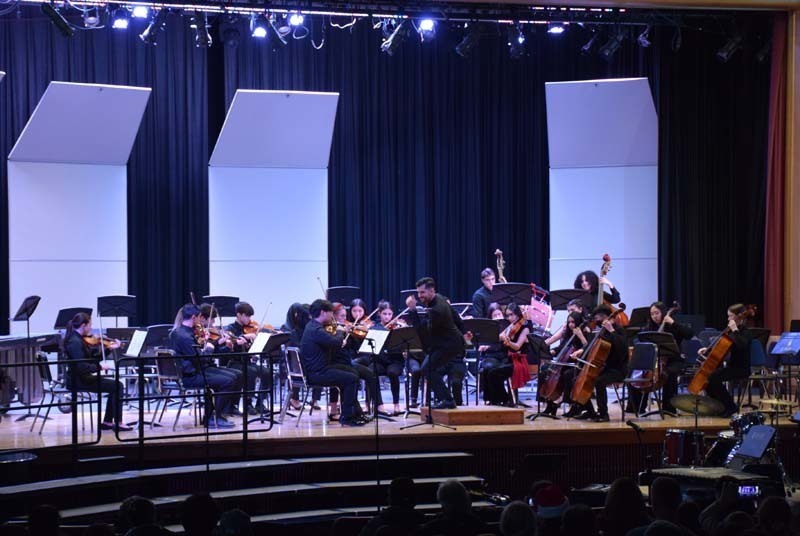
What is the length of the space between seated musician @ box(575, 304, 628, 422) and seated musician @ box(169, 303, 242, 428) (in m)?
3.69

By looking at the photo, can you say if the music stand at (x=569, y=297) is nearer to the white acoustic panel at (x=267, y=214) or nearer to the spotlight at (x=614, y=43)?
the spotlight at (x=614, y=43)

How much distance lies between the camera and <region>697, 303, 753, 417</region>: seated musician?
11.3m

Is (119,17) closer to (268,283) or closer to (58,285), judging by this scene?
(58,285)

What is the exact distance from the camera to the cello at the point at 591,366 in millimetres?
10977

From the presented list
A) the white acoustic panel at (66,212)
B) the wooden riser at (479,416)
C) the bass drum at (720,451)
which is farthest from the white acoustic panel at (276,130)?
the bass drum at (720,451)

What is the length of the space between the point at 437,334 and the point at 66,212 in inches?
243

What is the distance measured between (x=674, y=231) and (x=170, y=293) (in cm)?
788

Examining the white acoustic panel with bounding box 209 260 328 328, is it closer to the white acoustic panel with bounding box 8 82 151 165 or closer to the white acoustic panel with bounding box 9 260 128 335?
the white acoustic panel with bounding box 9 260 128 335

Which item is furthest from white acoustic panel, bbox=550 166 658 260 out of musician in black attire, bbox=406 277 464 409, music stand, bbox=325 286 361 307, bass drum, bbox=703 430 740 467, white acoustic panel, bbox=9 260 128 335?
white acoustic panel, bbox=9 260 128 335

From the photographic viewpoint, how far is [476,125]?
688 inches

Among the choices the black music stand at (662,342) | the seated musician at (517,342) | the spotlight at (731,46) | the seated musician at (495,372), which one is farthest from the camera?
the spotlight at (731,46)

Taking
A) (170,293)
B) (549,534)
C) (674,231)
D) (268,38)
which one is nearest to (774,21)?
(674,231)

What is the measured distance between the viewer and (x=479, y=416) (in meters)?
10.8

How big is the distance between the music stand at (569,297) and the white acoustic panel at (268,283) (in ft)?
13.5
